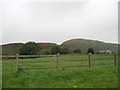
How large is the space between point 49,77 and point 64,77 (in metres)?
0.79

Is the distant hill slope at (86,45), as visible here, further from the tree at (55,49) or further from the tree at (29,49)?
the tree at (29,49)

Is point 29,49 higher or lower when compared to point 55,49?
higher

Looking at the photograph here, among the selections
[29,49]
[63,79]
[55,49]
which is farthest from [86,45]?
[63,79]

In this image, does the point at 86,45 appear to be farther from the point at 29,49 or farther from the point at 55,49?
the point at 29,49

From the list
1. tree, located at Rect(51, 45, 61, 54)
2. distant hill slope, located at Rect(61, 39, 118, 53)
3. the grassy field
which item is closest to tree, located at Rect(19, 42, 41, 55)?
tree, located at Rect(51, 45, 61, 54)

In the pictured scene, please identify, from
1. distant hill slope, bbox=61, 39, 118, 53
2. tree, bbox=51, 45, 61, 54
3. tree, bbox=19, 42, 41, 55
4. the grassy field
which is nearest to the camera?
the grassy field

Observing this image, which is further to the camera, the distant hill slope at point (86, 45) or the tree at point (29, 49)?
the distant hill slope at point (86, 45)

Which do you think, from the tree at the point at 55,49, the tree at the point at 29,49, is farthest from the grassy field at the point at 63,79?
the tree at the point at 55,49

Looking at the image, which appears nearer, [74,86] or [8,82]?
[74,86]

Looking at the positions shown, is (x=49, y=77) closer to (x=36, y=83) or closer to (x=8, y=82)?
(x=36, y=83)

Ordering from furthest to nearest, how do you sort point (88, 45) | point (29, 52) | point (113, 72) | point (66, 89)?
point (88, 45) < point (29, 52) < point (113, 72) < point (66, 89)

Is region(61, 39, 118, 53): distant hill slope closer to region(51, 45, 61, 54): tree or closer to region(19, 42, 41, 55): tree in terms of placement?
region(51, 45, 61, 54): tree

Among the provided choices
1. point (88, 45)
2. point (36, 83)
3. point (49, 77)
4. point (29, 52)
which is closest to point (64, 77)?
point (49, 77)

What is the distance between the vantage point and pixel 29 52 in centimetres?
4475
